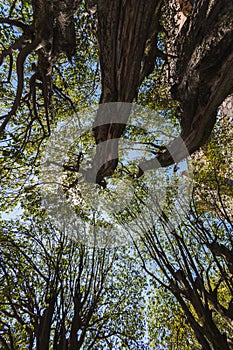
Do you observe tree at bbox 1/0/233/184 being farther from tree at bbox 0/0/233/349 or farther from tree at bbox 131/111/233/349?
tree at bbox 131/111/233/349

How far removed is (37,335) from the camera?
19.2 feet

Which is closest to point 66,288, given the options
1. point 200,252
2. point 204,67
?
point 200,252

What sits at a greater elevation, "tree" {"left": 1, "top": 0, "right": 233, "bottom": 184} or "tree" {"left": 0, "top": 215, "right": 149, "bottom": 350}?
"tree" {"left": 1, "top": 0, "right": 233, "bottom": 184}

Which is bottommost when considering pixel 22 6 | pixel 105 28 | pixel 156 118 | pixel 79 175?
pixel 105 28

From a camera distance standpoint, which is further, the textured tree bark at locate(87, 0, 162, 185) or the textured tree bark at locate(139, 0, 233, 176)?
the textured tree bark at locate(87, 0, 162, 185)

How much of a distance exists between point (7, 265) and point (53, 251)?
157 cm

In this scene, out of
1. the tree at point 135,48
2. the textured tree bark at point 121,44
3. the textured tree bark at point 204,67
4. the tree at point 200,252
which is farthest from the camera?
the tree at point 200,252

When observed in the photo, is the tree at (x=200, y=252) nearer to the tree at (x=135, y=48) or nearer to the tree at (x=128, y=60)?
the tree at (x=128, y=60)

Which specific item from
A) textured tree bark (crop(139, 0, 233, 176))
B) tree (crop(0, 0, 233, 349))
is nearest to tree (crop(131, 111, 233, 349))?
tree (crop(0, 0, 233, 349))

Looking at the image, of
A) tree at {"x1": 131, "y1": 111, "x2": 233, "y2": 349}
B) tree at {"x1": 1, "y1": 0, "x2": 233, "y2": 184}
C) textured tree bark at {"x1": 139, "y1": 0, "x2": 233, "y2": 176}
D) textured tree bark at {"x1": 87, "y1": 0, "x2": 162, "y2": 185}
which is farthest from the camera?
tree at {"x1": 131, "y1": 111, "x2": 233, "y2": 349}

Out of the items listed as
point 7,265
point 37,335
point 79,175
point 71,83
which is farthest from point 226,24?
point 7,265

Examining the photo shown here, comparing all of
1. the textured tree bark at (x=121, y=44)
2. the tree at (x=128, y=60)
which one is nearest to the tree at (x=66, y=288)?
the tree at (x=128, y=60)

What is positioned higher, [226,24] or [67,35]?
[67,35]

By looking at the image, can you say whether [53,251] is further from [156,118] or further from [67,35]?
[67,35]
